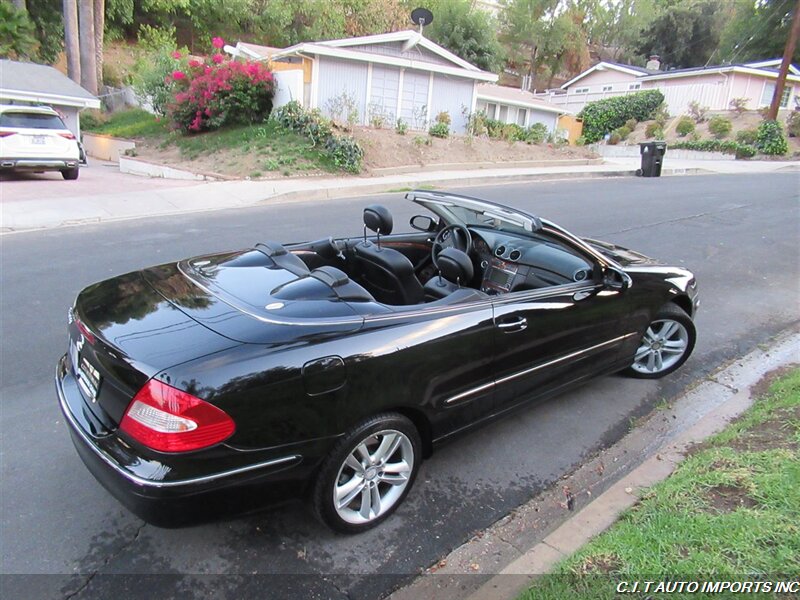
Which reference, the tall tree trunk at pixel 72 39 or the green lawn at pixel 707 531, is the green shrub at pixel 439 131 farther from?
the tall tree trunk at pixel 72 39

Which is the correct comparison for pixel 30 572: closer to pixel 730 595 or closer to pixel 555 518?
pixel 555 518

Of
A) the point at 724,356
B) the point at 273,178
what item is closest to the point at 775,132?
the point at 273,178

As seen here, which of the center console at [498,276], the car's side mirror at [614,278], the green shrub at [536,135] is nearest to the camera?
the car's side mirror at [614,278]

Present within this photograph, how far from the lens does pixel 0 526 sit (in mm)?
2672

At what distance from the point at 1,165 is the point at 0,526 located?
45.8 feet

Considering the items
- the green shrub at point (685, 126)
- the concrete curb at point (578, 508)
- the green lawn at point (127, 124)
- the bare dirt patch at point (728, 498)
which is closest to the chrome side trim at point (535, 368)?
the concrete curb at point (578, 508)

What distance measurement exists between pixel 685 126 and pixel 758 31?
1958 cm

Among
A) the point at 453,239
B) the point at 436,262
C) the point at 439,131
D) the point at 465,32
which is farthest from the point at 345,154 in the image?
the point at 465,32

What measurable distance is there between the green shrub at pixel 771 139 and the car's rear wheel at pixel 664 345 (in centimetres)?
2690

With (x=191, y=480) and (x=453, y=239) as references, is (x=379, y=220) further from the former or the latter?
(x=191, y=480)

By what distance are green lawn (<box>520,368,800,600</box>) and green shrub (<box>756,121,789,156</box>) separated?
2803 cm

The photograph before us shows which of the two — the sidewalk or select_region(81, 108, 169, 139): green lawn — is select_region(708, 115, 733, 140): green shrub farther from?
select_region(81, 108, 169, 139): green lawn

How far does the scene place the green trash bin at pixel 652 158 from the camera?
19.2m

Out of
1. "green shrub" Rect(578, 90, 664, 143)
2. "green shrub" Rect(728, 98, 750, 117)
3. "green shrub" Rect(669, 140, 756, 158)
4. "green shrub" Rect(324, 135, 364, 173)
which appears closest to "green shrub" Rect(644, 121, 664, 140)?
"green shrub" Rect(669, 140, 756, 158)
